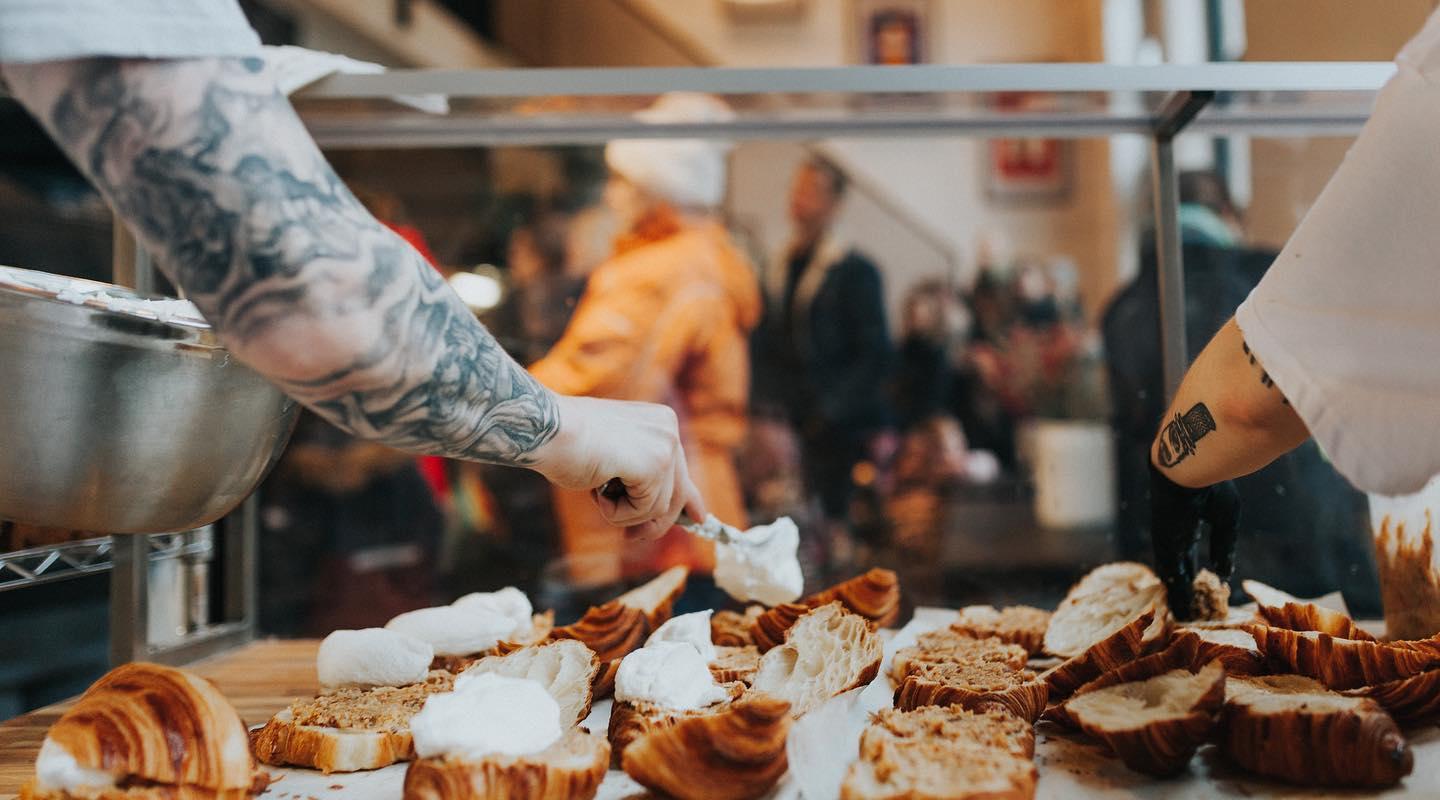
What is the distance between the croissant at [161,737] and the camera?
0.66 meters

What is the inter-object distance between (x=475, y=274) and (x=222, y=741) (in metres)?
1.67

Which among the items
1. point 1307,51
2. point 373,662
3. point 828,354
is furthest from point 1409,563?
point 828,354

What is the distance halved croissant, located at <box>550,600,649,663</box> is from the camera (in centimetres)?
98

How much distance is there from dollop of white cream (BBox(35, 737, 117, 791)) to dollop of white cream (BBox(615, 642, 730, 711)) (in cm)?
37

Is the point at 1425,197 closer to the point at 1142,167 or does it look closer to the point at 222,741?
the point at 222,741

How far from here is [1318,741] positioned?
0.67m

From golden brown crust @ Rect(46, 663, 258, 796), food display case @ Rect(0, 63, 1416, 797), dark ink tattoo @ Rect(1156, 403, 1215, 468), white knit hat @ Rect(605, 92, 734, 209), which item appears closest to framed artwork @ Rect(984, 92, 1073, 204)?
white knit hat @ Rect(605, 92, 734, 209)

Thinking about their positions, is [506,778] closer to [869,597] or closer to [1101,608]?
[869,597]

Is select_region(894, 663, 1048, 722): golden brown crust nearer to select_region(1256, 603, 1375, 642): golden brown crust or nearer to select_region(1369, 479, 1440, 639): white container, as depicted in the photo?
select_region(1256, 603, 1375, 642): golden brown crust

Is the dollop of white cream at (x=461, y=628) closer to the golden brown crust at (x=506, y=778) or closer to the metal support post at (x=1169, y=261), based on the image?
the golden brown crust at (x=506, y=778)

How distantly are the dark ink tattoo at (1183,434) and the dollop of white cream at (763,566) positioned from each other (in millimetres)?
408

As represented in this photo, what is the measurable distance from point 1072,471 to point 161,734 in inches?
102

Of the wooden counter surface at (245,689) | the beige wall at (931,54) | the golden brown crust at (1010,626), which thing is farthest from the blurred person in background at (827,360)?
the wooden counter surface at (245,689)

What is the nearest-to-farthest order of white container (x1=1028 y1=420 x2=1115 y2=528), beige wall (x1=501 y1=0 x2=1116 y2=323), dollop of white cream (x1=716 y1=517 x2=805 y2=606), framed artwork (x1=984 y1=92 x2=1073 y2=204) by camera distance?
dollop of white cream (x1=716 y1=517 x2=805 y2=606)
white container (x1=1028 y1=420 x2=1115 y2=528)
beige wall (x1=501 y1=0 x2=1116 y2=323)
framed artwork (x1=984 y1=92 x2=1073 y2=204)
